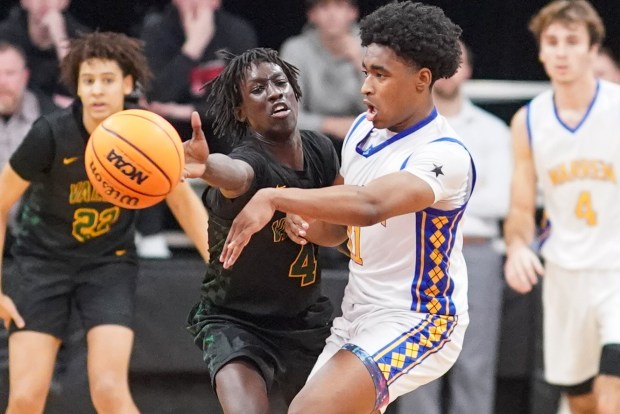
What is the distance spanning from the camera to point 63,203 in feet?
18.4

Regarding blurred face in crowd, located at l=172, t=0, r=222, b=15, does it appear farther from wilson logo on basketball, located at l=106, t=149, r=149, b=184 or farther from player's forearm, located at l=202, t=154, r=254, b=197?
wilson logo on basketball, located at l=106, t=149, r=149, b=184

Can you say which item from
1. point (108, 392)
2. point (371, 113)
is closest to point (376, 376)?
point (371, 113)

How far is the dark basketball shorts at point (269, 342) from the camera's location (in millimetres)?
4305

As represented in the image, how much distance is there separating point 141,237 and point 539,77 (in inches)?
124

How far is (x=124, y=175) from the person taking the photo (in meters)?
3.90

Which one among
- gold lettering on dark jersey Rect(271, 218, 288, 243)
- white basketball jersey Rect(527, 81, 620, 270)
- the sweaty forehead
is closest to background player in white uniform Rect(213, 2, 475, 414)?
gold lettering on dark jersey Rect(271, 218, 288, 243)

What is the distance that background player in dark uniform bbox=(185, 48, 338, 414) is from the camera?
4312 mm

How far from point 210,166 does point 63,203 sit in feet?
6.55

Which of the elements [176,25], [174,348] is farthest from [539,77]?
[174,348]

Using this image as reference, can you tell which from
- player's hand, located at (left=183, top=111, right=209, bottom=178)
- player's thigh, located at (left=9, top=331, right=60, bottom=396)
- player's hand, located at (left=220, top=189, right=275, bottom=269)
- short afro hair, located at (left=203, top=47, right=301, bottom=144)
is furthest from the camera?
player's thigh, located at (left=9, top=331, right=60, bottom=396)

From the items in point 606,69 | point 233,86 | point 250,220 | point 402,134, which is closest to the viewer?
point 250,220

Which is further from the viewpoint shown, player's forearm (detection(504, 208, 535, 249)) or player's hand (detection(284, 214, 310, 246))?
player's forearm (detection(504, 208, 535, 249))

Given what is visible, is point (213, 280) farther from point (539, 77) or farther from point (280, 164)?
point (539, 77)

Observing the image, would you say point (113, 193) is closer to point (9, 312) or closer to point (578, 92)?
point (9, 312)
